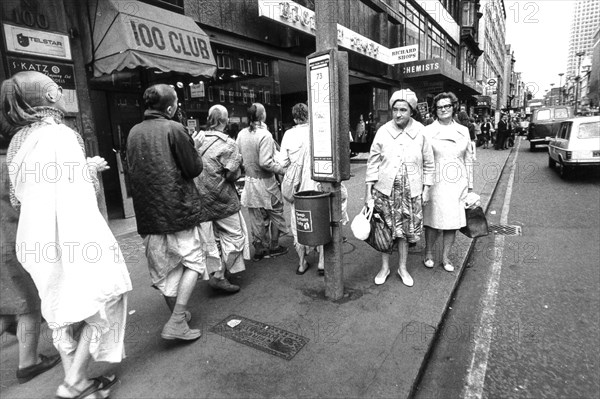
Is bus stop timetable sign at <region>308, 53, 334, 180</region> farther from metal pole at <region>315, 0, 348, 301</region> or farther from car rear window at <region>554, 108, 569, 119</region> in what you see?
car rear window at <region>554, 108, 569, 119</region>

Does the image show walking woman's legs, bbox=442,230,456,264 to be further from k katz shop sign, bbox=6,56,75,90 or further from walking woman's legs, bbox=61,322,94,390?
k katz shop sign, bbox=6,56,75,90

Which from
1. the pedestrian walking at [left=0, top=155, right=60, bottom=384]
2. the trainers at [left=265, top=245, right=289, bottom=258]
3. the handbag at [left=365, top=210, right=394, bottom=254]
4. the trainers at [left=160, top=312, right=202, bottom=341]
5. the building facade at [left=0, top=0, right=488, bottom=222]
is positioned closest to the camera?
the pedestrian walking at [left=0, top=155, right=60, bottom=384]

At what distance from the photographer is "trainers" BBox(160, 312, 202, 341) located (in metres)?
2.80

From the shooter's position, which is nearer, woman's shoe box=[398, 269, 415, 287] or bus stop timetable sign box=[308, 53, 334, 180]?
bus stop timetable sign box=[308, 53, 334, 180]

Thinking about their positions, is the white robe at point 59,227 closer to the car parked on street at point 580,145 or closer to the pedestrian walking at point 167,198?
the pedestrian walking at point 167,198

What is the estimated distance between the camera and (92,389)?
230 centimetres

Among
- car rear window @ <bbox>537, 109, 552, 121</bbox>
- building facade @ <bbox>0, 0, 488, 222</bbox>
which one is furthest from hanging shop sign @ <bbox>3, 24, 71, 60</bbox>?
car rear window @ <bbox>537, 109, 552, 121</bbox>

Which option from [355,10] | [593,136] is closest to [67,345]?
[593,136]

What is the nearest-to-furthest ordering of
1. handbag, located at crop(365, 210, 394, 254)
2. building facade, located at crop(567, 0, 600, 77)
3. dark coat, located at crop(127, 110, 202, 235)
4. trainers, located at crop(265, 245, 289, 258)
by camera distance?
dark coat, located at crop(127, 110, 202, 235)
handbag, located at crop(365, 210, 394, 254)
trainers, located at crop(265, 245, 289, 258)
building facade, located at crop(567, 0, 600, 77)

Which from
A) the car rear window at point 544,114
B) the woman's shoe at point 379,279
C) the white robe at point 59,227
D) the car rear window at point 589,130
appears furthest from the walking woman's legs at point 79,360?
the car rear window at point 544,114

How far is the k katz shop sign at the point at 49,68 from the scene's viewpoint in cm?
520

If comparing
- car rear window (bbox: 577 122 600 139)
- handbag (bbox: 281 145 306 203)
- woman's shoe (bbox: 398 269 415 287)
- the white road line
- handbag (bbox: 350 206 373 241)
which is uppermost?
car rear window (bbox: 577 122 600 139)

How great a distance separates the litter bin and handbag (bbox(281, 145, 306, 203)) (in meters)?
0.91

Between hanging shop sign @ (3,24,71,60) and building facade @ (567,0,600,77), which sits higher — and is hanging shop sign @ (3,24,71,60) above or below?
below
